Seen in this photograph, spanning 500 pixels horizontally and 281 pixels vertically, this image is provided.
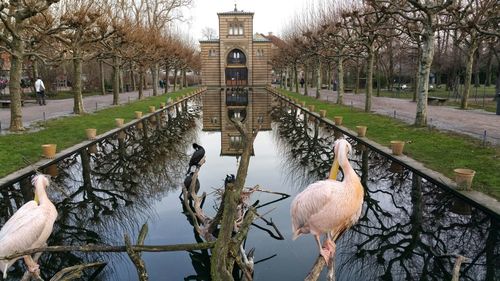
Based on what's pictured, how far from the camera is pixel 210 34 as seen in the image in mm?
131625

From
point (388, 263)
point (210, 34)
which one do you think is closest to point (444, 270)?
point (388, 263)

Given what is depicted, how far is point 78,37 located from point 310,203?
2373 cm

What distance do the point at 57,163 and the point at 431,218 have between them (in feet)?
40.6

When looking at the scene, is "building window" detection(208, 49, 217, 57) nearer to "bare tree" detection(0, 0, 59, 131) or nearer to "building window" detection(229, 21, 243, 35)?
"building window" detection(229, 21, 243, 35)

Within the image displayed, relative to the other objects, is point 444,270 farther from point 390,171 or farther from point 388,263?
point 390,171

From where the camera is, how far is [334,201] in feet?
16.8

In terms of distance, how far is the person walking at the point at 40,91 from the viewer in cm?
3309

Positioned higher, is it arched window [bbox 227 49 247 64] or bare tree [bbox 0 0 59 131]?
arched window [bbox 227 49 247 64]

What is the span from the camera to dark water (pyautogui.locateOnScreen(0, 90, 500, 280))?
7.48 metres

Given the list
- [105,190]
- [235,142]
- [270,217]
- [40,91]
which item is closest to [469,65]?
[235,142]

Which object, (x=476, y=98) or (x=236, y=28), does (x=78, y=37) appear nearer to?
(x=476, y=98)

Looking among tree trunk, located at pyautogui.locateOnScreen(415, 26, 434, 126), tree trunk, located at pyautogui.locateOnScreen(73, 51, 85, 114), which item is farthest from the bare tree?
tree trunk, located at pyautogui.locateOnScreen(415, 26, 434, 126)

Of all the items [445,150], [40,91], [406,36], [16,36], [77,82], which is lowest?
[445,150]

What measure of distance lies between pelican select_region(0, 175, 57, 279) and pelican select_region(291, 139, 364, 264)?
3918mm
